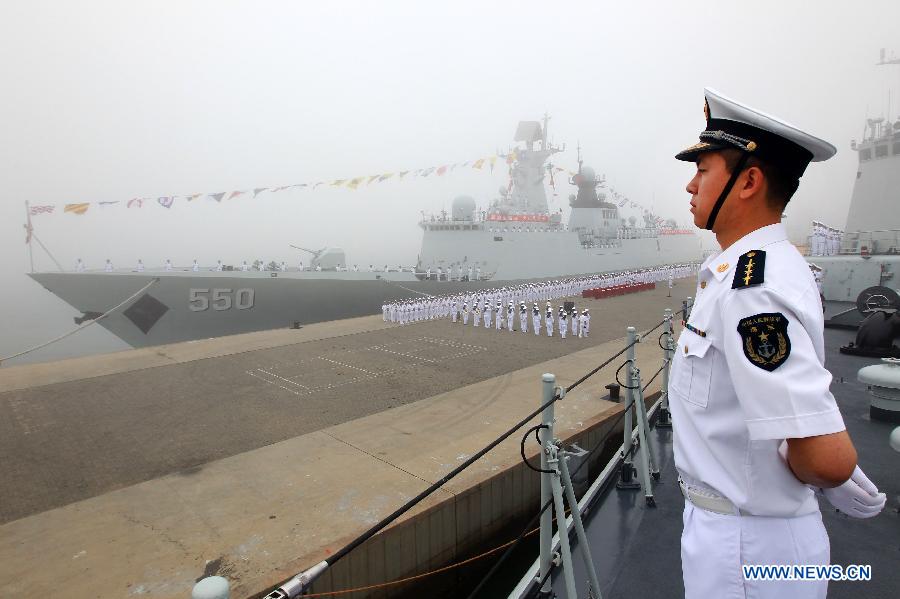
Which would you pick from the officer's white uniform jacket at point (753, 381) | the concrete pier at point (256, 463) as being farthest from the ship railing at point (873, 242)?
the officer's white uniform jacket at point (753, 381)

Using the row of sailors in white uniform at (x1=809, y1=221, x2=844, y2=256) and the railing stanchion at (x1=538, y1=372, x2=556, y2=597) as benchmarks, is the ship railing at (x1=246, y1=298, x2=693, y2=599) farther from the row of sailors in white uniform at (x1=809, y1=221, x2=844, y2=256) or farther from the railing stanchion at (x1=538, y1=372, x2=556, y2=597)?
the row of sailors in white uniform at (x1=809, y1=221, x2=844, y2=256)

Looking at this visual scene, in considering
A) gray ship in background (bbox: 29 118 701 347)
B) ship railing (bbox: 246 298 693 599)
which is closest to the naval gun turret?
gray ship in background (bbox: 29 118 701 347)

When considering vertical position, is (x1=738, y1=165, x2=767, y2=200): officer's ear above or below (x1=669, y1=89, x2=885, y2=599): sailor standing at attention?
above

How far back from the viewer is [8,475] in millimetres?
5102

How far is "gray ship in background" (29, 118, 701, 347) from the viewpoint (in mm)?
15961

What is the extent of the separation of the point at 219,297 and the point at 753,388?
1705 centimetres

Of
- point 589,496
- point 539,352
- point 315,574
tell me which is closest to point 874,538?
point 589,496

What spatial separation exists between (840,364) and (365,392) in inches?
236

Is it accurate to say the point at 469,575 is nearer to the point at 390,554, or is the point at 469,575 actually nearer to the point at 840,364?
the point at 390,554

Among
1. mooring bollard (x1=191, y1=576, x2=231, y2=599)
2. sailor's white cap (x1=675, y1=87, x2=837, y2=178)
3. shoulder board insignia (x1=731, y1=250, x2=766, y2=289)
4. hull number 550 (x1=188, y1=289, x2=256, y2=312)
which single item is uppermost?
sailor's white cap (x1=675, y1=87, x2=837, y2=178)

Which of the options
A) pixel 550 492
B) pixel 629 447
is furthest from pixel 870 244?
pixel 550 492

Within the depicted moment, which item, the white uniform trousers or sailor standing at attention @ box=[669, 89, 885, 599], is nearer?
sailor standing at attention @ box=[669, 89, 885, 599]

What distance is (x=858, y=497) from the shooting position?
47.9 inches

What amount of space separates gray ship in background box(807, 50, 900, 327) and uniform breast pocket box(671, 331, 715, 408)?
20.6 ft
